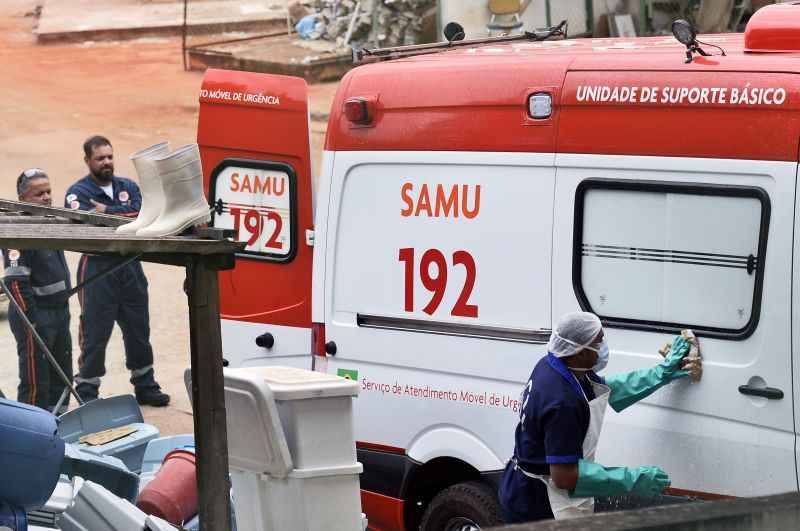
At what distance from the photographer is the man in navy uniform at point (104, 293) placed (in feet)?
27.9

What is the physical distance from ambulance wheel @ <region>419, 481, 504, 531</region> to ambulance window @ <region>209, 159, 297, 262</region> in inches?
57.0

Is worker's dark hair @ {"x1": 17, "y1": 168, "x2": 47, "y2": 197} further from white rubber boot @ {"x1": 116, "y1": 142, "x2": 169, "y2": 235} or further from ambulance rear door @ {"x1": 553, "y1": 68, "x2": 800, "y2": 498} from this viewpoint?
ambulance rear door @ {"x1": 553, "y1": 68, "x2": 800, "y2": 498}

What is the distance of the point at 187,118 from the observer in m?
20.0

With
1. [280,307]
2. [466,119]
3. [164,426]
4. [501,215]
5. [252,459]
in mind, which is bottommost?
[164,426]

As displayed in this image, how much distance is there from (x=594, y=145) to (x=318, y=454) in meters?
1.64

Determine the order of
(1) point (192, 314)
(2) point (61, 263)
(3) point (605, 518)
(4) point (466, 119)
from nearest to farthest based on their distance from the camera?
(3) point (605, 518), (1) point (192, 314), (4) point (466, 119), (2) point (61, 263)

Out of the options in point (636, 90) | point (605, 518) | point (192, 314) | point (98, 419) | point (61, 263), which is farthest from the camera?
point (61, 263)

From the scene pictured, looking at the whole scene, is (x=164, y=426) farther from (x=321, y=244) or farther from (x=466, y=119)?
(x=466, y=119)

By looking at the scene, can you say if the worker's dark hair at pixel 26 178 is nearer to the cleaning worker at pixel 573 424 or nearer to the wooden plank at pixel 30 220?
the wooden plank at pixel 30 220

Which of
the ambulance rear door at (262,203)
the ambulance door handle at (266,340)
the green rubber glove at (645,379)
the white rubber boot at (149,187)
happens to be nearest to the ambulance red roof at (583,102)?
the ambulance rear door at (262,203)

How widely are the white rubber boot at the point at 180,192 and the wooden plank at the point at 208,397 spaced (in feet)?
0.51

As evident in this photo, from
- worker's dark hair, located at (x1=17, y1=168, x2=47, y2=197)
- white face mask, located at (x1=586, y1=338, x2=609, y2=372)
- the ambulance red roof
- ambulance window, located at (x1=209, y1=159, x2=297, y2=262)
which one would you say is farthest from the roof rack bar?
worker's dark hair, located at (x1=17, y1=168, x2=47, y2=197)

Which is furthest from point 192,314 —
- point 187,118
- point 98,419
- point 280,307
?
point 187,118

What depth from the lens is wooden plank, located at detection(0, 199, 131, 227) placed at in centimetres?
488
